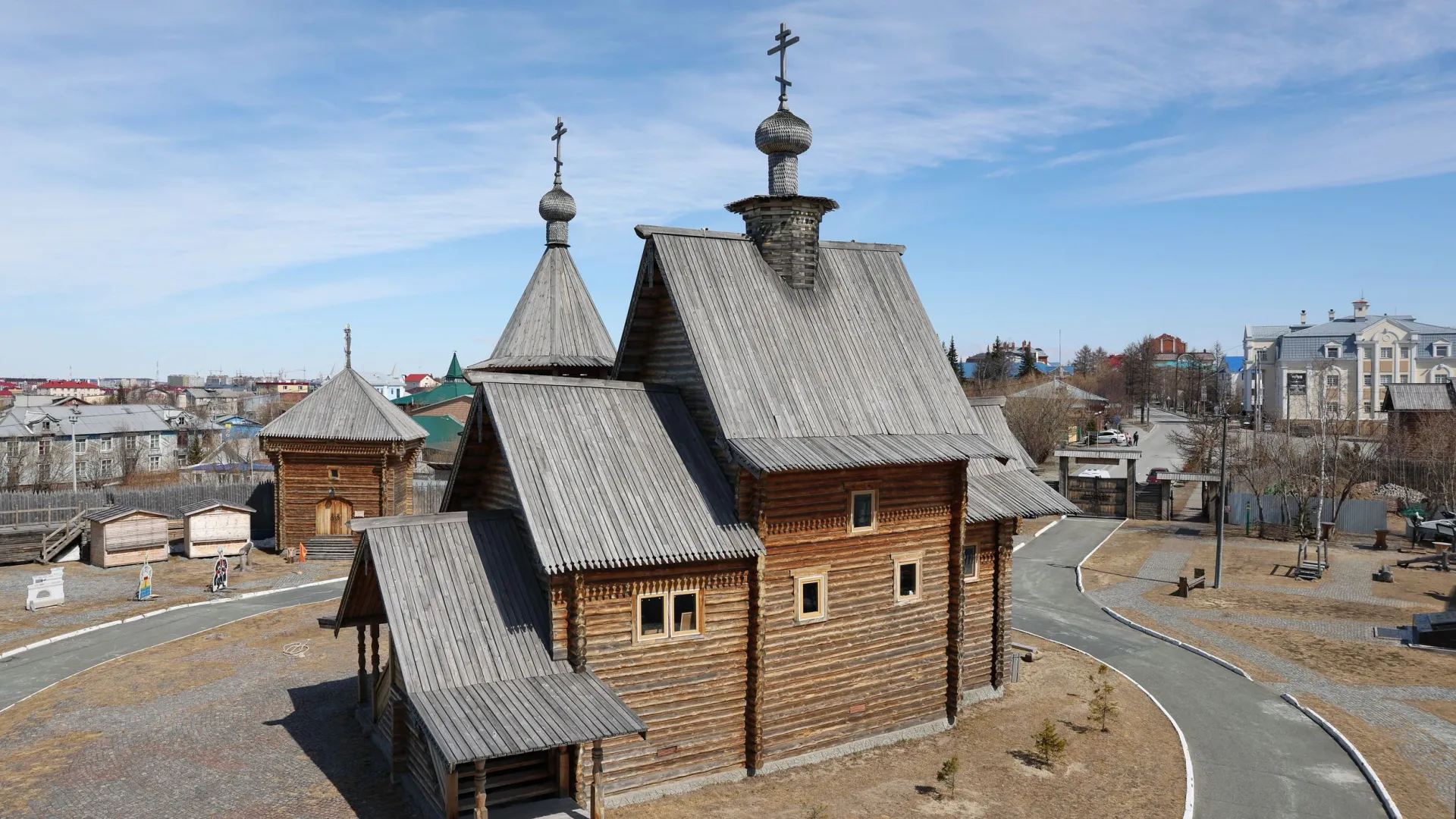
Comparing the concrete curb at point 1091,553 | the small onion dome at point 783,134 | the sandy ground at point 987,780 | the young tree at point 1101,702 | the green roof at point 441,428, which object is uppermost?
the small onion dome at point 783,134

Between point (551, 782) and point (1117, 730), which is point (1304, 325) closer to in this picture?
point (1117, 730)

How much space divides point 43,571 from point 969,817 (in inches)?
1394

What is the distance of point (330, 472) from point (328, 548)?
322 centimetres

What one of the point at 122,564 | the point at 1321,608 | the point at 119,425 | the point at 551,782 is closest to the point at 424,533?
the point at 551,782

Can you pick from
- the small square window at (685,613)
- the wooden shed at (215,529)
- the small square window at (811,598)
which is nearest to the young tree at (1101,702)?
the small square window at (811,598)

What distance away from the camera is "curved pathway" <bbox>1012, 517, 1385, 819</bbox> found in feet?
54.6

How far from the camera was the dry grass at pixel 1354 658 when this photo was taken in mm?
23578

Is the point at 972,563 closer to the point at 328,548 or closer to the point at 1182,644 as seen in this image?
the point at 1182,644

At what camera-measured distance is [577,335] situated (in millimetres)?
29406

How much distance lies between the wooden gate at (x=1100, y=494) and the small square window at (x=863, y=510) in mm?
36041

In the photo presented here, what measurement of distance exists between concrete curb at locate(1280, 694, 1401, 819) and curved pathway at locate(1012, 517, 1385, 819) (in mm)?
143

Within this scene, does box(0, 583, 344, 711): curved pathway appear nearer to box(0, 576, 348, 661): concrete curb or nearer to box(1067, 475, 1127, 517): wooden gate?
box(0, 576, 348, 661): concrete curb

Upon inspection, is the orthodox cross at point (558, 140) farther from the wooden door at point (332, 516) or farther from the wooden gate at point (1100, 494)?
the wooden gate at point (1100, 494)

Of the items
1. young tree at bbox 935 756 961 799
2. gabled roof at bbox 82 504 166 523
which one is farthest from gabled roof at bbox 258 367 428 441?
young tree at bbox 935 756 961 799
